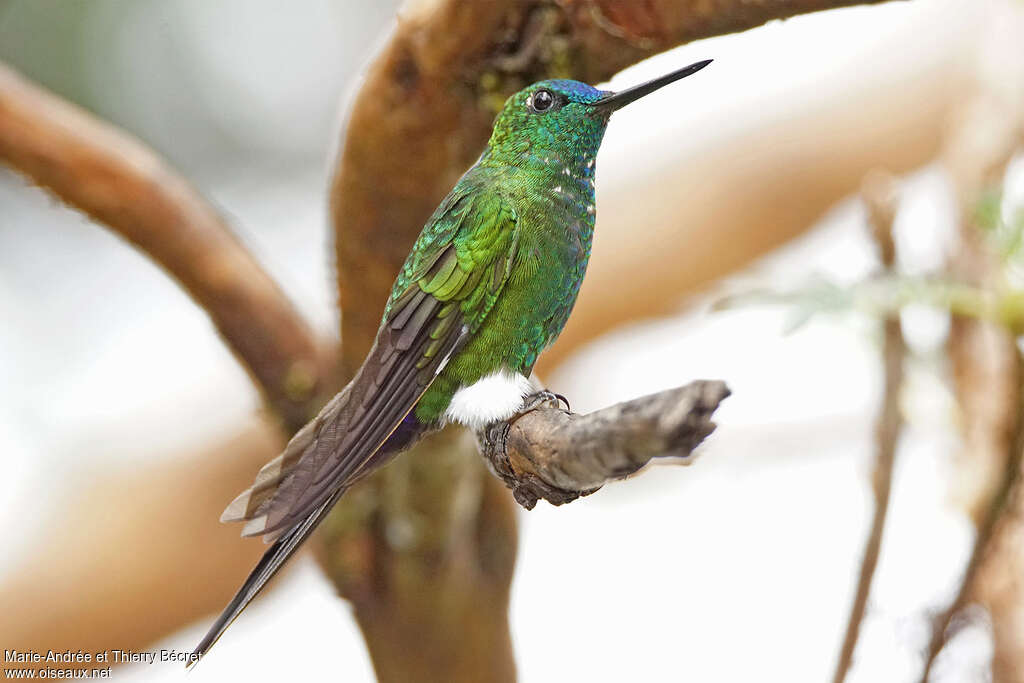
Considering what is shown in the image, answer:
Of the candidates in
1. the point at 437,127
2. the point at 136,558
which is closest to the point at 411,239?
the point at 437,127

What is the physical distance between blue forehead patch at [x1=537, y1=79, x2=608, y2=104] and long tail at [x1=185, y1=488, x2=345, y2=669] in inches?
30.6

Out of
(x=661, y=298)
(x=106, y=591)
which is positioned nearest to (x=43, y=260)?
(x=106, y=591)

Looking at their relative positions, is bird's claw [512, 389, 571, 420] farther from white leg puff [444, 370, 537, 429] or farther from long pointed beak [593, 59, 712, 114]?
long pointed beak [593, 59, 712, 114]

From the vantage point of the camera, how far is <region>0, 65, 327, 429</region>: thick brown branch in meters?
2.48

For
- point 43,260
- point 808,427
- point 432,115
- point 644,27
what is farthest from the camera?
point 43,260

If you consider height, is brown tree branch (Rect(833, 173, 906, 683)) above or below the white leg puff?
below

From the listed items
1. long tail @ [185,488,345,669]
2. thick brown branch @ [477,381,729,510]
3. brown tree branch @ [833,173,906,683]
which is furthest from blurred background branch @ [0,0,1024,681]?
long tail @ [185,488,345,669]

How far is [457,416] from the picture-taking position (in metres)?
1.75

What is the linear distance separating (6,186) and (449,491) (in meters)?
3.96

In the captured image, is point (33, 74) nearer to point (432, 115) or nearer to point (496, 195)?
point (432, 115)

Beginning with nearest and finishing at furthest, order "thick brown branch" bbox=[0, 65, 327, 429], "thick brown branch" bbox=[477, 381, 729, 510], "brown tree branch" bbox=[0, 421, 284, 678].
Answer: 1. "thick brown branch" bbox=[477, 381, 729, 510]
2. "thick brown branch" bbox=[0, 65, 327, 429]
3. "brown tree branch" bbox=[0, 421, 284, 678]

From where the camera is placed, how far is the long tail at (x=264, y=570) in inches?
50.9

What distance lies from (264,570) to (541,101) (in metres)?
0.91

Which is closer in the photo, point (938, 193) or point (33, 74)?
point (938, 193)
